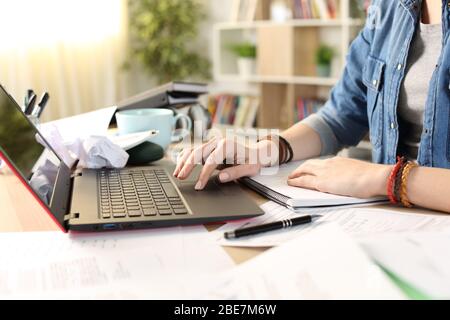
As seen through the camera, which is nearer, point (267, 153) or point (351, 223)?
point (351, 223)

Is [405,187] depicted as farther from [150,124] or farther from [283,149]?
[150,124]

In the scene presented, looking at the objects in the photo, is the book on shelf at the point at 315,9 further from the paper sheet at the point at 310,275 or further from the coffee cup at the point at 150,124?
the paper sheet at the point at 310,275

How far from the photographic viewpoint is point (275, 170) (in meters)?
1.05

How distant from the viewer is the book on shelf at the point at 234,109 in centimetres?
367

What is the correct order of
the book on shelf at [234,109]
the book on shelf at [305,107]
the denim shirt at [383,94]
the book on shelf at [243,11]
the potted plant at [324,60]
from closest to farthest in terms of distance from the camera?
the denim shirt at [383,94] < the potted plant at [324,60] < the book on shelf at [305,107] < the book on shelf at [243,11] < the book on shelf at [234,109]

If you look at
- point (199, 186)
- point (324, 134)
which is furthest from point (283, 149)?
point (199, 186)

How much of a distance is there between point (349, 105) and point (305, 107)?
2104 millimetres

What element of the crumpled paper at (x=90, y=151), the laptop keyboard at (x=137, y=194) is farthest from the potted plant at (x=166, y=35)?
the laptop keyboard at (x=137, y=194)

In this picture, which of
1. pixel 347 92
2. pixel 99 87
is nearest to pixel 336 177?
pixel 347 92

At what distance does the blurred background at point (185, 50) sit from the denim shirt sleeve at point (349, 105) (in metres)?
1.71

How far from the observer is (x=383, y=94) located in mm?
1196

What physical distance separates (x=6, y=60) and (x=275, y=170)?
8.05ft

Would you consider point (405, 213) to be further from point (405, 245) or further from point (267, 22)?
point (267, 22)

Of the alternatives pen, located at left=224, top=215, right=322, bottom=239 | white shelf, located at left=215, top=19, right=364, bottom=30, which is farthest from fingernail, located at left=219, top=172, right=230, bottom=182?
white shelf, located at left=215, top=19, right=364, bottom=30
